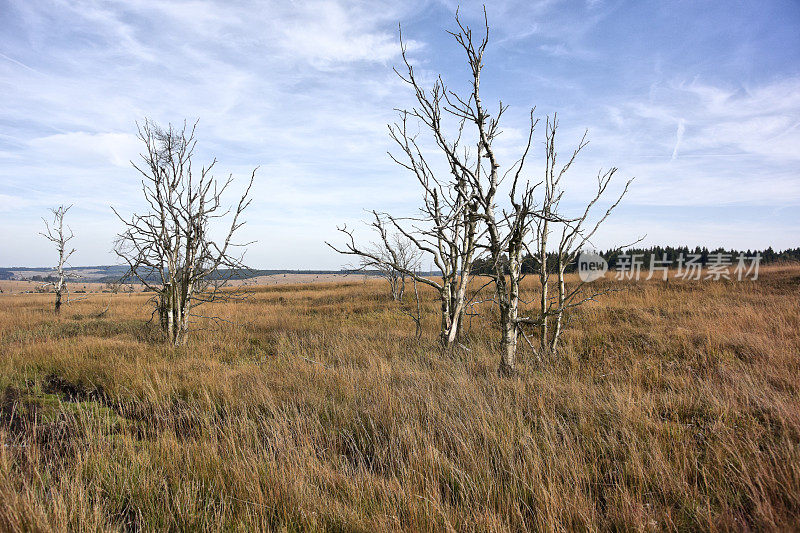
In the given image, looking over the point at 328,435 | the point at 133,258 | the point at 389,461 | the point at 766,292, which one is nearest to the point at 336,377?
the point at 328,435

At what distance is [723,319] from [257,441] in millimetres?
10653

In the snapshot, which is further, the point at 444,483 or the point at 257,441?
the point at 257,441

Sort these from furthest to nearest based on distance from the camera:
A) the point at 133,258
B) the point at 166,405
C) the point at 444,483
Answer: the point at 133,258 → the point at 166,405 → the point at 444,483

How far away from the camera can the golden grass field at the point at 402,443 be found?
2.20 m

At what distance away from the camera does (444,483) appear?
261 cm

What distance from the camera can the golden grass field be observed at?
7.22ft

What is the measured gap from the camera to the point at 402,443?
3.15 metres

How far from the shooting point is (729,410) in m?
3.56

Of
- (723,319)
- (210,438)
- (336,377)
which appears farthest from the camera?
(723,319)

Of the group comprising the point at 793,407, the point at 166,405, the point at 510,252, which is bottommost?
the point at 166,405

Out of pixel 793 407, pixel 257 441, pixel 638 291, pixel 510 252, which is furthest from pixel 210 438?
pixel 638 291

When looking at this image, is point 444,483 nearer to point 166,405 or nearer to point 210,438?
point 210,438

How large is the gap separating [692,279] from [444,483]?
776 inches

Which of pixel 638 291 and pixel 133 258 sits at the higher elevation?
pixel 133 258
